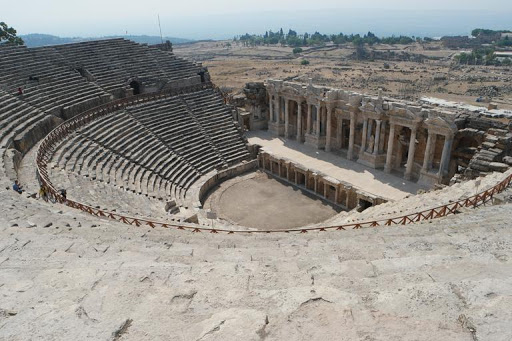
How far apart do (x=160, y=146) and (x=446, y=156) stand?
59.2ft

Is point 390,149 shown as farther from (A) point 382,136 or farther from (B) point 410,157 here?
(B) point 410,157

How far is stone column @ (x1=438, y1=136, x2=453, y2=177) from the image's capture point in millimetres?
21844

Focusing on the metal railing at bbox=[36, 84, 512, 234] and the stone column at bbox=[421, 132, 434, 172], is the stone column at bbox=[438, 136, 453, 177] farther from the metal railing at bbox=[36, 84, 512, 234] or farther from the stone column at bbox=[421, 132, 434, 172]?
the metal railing at bbox=[36, 84, 512, 234]

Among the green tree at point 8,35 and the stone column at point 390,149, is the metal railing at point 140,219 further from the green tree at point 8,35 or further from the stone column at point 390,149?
the green tree at point 8,35

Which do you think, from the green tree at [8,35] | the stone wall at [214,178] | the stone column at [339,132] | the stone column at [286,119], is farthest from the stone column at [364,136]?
the green tree at [8,35]

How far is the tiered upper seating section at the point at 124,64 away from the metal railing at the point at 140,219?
74.3 inches

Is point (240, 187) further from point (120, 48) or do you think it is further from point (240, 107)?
point (120, 48)

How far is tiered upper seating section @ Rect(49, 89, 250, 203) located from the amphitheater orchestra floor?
3.44 metres

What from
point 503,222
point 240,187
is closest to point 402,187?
point 240,187

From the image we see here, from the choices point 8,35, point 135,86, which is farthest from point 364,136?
point 8,35

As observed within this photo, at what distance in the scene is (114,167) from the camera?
70.7 ft

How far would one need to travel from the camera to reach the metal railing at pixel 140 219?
11.8 m

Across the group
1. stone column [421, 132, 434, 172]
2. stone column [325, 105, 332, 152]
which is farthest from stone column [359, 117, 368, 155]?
stone column [421, 132, 434, 172]

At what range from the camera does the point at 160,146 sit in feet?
83.7
